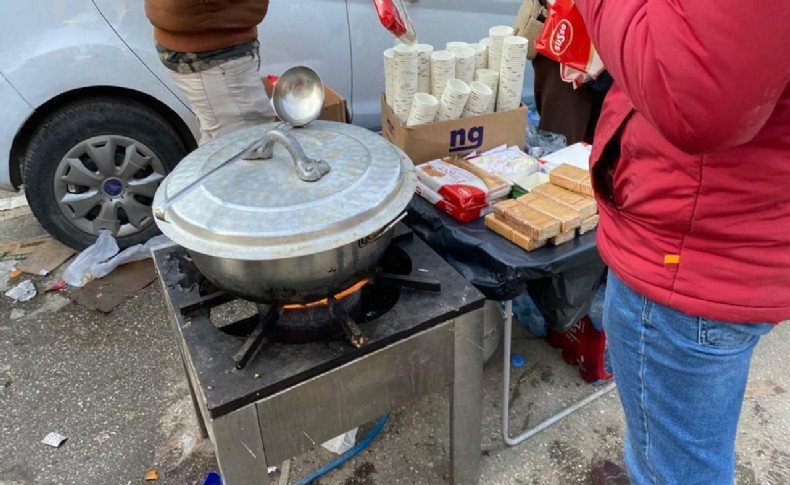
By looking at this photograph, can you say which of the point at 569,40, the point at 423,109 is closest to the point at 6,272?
the point at 423,109

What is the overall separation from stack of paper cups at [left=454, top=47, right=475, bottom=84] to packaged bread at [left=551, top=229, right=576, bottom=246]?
81 cm

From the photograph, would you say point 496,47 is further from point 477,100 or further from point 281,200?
point 281,200

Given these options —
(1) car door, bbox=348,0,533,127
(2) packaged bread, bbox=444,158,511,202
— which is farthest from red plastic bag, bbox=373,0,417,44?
(1) car door, bbox=348,0,533,127

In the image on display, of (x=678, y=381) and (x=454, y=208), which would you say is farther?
(x=454, y=208)

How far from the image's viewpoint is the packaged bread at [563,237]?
6.04 ft

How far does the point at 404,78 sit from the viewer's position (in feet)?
7.34

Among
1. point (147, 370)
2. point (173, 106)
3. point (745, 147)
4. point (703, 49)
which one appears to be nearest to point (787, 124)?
point (745, 147)

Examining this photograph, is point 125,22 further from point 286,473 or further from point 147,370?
point 286,473

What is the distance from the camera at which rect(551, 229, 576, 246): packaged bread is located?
1.84 meters

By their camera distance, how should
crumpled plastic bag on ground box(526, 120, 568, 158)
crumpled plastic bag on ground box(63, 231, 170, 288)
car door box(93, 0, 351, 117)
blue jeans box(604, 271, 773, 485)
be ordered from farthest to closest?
crumpled plastic bag on ground box(63, 231, 170, 288) < car door box(93, 0, 351, 117) < crumpled plastic bag on ground box(526, 120, 568, 158) < blue jeans box(604, 271, 773, 485)

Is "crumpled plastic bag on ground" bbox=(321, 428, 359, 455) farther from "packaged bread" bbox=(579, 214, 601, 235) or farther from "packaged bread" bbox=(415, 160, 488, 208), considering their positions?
"packaged bread" bbox=(579, 214, 601, 235)

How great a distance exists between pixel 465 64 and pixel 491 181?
21.2 inches

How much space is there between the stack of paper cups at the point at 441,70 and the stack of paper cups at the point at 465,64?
0.04 m

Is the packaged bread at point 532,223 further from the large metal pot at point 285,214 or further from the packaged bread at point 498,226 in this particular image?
the large metal pot at point 285,214
